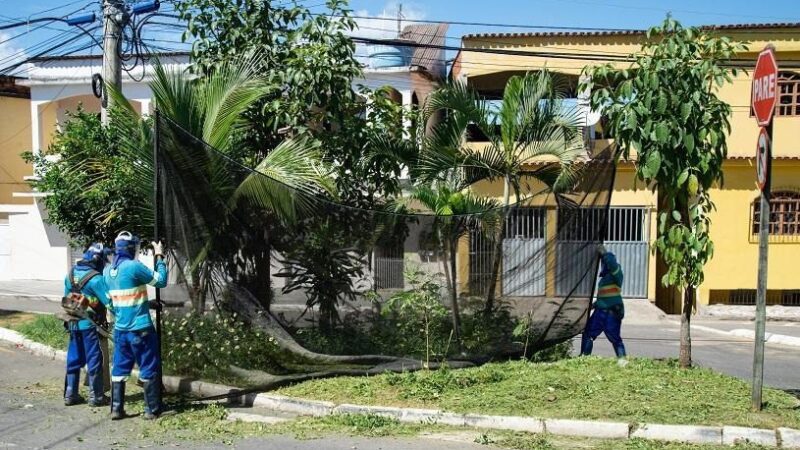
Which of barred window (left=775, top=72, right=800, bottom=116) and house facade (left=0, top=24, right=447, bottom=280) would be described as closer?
barred window (left=775, top=72, right=800, bottom=116)

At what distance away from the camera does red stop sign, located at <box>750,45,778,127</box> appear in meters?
5.71

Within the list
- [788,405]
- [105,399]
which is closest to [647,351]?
[788,405]

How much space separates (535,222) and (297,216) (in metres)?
2.55

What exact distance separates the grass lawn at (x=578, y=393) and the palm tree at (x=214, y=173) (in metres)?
1.45

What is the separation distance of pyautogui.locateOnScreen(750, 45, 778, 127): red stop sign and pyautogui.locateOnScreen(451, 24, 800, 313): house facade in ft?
37.3

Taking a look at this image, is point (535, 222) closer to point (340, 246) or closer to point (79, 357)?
point (340, 246)

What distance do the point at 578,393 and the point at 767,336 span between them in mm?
8718

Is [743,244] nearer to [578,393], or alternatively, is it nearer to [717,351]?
[717,351]

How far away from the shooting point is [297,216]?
695cm

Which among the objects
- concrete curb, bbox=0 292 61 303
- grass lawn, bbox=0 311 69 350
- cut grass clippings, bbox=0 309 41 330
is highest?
grass lawn, bbox=0 311 69 350

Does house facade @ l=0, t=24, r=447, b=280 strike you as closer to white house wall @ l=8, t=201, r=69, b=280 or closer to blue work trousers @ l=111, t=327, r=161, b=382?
white house wall @ l=8, t=201, r=69, b=280

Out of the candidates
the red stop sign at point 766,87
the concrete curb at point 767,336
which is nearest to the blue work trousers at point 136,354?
the red stop sign at point 766,87

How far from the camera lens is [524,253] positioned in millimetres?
7461

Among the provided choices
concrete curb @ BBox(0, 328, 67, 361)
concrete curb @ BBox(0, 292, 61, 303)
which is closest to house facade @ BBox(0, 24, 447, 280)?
concrete curb @ BBox(0, 292, 61, 303)
